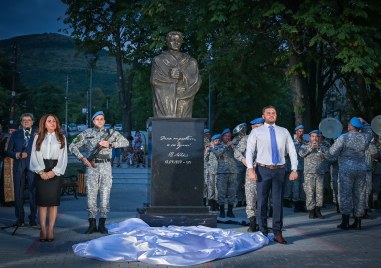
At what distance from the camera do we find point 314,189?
13781mm

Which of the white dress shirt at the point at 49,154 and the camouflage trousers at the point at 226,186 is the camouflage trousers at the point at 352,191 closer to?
the camouflage trousers at the point at 226,186

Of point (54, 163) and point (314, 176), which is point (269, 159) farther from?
point (314, 176)

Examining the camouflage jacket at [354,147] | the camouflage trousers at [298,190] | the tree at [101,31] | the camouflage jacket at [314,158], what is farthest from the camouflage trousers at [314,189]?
the tree at [101,31]

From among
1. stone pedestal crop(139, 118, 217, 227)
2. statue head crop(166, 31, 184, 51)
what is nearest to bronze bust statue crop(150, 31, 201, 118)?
statue head crop(166, 31, 184, 51)

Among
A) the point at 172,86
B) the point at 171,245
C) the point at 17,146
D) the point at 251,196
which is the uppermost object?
the point at 172,86

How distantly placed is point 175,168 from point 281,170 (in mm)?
2024

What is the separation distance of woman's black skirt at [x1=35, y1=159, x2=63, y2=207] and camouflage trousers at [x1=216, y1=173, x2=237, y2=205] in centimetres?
541

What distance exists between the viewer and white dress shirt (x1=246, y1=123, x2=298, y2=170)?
32.3 ft

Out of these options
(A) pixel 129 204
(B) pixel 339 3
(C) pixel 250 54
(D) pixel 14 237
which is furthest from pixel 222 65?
(D) pixel 14 237

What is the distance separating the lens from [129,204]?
675 inches

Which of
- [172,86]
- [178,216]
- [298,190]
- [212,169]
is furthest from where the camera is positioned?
[298,190]

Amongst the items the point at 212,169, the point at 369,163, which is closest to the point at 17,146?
the point at 212,169

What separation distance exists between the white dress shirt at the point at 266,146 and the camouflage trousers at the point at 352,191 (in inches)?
91.6

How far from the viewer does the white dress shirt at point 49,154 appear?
31.9 feet
